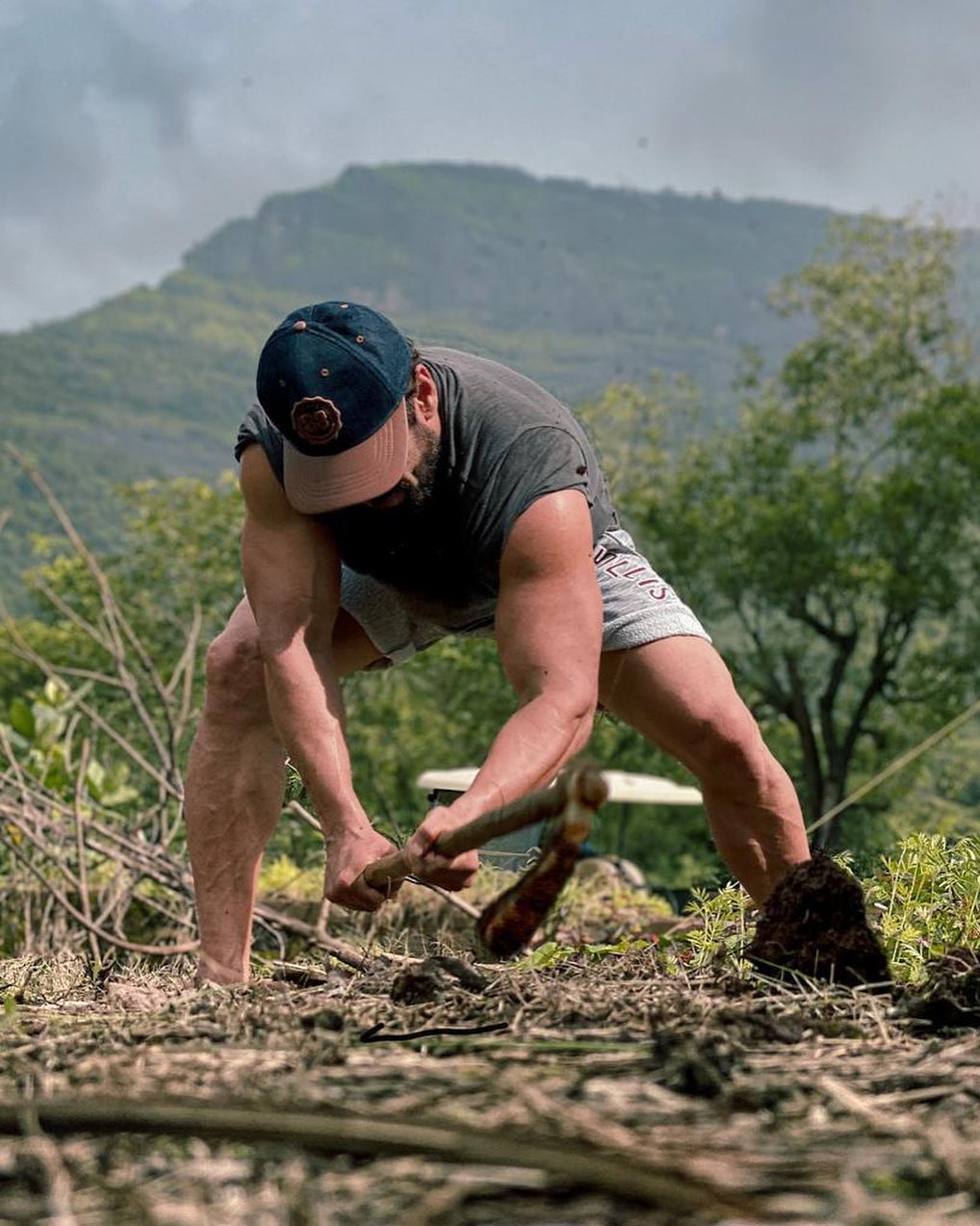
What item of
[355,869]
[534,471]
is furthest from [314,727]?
[534,471]

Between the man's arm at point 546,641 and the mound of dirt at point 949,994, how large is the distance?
85 centimetres

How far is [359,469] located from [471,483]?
266 millimetres

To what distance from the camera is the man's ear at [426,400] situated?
3727mm

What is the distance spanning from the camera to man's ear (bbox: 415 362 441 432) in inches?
147

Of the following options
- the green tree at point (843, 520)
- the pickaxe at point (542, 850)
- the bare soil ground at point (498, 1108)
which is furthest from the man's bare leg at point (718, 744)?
the green tree at point (843, 520)

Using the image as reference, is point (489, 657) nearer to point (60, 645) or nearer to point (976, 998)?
point (60, 645)

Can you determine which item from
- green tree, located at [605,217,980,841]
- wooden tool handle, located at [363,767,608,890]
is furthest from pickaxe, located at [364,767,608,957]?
green tree, located at [605,217,980,841]

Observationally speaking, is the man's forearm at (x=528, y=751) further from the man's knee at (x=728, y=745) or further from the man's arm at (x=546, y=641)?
the man's knee at (x=728, y=745)

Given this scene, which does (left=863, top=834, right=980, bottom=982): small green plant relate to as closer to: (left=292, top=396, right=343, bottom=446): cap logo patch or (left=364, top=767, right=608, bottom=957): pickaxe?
(left=364, top=767, right=608, bottom=957): pickaxe

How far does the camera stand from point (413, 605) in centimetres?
414

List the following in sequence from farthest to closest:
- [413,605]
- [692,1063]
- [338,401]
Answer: [413,605], [338,401], [692,1063]

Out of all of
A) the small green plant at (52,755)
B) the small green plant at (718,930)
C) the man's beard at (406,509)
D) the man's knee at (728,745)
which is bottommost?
the small green plant at (52,755)

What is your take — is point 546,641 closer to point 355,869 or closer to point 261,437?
point 355,869

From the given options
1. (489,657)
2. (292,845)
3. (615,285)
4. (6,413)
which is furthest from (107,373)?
(292,845)
